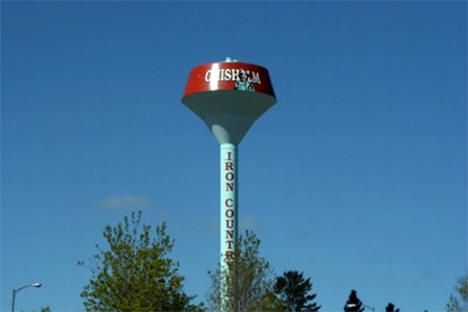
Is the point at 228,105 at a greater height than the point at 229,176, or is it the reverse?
the point at 228,105

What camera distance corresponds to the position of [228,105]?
7781cm

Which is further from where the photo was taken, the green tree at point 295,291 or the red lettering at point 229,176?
the green tree at point 295,291

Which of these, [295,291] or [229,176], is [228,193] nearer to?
[229,176]

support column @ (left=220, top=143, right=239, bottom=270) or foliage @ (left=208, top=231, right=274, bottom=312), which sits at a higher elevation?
support column @ (left=220, top=143, right=239, bottom=270)

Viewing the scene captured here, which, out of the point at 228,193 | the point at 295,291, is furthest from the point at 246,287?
the point at 295,291

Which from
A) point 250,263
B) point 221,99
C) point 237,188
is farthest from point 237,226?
point 250,263

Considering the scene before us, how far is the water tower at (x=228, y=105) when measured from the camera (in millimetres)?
77562

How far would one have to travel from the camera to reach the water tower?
3054 inches

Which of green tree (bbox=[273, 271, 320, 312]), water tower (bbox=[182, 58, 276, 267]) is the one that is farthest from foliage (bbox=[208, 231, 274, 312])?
green tree (bbox=[273, 271, 320, 312])

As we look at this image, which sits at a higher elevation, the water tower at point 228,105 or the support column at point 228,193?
the water tower at point 228,105

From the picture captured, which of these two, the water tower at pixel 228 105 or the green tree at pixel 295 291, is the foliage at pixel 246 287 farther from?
the green tree at pixel 295 291

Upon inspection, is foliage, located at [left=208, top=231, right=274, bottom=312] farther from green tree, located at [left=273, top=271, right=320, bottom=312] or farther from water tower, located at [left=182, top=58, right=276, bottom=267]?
green tree, located at [left=273, top=271, right=320, bottom=312]

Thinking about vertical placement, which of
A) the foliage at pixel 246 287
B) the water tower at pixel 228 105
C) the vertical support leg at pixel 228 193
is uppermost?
the water tower at pixel 228 105

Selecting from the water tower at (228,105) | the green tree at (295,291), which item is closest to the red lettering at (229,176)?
the water tower at (228,105)
